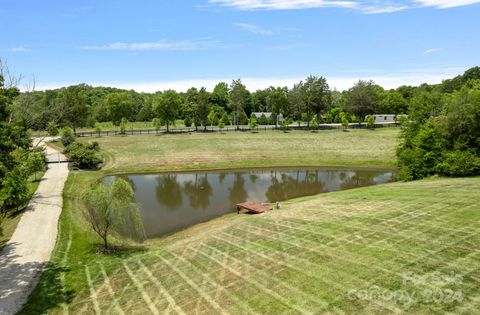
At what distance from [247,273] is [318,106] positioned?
76.5m

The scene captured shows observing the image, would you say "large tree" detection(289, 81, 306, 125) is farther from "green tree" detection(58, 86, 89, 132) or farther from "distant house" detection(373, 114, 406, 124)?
"green tree" detection(58, 86, 89, 132)

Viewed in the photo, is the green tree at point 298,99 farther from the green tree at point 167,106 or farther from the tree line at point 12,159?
the tree line at point 12,159

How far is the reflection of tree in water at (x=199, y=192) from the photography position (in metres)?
34.3

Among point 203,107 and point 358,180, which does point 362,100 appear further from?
point 358,180

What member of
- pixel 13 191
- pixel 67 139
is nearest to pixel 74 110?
pixel 67 139

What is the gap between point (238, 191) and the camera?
3853 centimetres

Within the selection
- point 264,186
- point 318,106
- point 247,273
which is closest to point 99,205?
point 247,273

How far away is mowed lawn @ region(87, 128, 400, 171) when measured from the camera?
53.7 meters

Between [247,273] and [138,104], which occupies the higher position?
[138,104]

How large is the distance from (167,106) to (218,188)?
45922 mm

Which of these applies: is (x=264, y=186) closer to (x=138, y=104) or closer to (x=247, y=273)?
(x=247, y=273)

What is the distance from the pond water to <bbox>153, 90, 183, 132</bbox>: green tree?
118 ft

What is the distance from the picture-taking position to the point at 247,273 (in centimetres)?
1580

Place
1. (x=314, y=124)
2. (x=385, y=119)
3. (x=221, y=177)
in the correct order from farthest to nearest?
(x=385, y=119) → (x=314, y=124) → (x=221, y=177)
